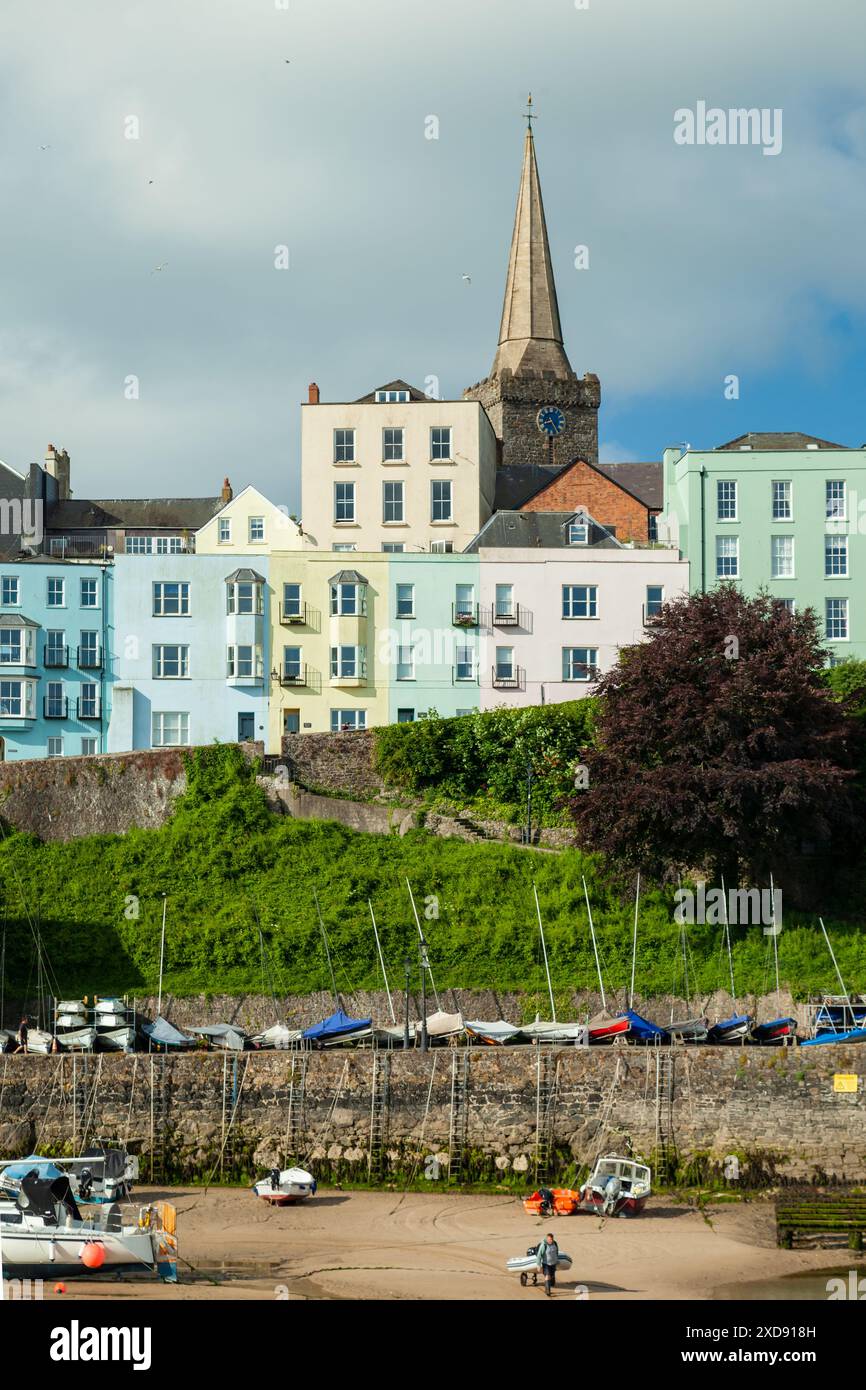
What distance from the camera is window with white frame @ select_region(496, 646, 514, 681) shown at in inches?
2601

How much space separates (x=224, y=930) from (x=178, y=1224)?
14.3m

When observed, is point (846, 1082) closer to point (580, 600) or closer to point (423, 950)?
point (423, 950)

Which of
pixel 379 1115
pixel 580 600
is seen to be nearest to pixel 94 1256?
pixel 379 1115

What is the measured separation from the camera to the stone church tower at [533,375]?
9406cm

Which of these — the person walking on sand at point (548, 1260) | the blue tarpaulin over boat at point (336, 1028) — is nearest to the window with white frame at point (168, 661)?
the blue tarpaulin over boat at point (336, 1028)

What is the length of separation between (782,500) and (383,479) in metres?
15.6

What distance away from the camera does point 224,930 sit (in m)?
52.2

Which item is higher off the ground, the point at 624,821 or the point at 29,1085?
the point at 624,821

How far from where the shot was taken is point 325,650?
218 feet

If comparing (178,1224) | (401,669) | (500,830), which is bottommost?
(178,1224)
